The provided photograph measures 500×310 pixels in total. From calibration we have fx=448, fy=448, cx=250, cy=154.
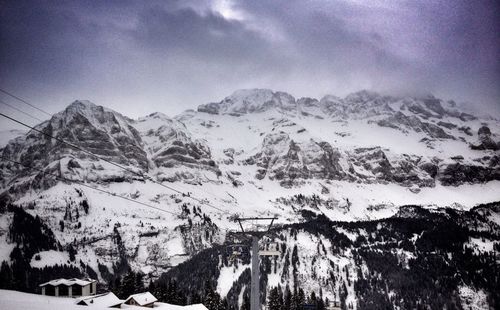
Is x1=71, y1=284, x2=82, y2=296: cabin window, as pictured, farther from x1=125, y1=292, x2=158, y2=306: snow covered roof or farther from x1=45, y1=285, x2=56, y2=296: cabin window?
x1=125, y1=292, x2=158, y2=306: snow covered roof

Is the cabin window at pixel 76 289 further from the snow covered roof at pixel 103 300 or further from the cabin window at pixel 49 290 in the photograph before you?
the snow covered roof at pixel 103 300

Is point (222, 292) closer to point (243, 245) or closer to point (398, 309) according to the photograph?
point (398, 309)

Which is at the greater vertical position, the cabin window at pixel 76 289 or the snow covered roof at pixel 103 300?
the cabin window at pixel 76 289

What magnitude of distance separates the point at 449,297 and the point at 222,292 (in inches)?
3835

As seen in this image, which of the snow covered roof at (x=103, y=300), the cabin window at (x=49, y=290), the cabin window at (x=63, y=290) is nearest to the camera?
the snow covered roof at (x=103, y=300)

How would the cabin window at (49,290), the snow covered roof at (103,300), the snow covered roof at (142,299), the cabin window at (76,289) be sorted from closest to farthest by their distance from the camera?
1. the snow covered roof at (103,300)
2. the snow covered roof at (142,299)
3. the cabin window at (49,290)
4. the cabin window at (76,289)

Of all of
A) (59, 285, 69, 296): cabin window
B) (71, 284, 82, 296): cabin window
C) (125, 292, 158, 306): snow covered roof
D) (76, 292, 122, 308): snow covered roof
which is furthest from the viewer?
(71, 284, 82, 296): cabin window

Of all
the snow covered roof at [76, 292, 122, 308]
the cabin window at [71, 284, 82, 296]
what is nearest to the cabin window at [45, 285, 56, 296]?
the cabin window at [71, 284, 82, 296]

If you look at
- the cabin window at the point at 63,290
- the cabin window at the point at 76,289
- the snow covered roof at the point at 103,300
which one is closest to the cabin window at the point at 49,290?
the cabin window at the point at 63,290

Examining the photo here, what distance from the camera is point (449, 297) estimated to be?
19050 centimetres

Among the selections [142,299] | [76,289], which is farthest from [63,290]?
[142,299]

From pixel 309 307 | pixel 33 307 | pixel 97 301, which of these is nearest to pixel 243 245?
pixel 33 307

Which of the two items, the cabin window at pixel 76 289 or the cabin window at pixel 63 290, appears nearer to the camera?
the cabin window at pixel 63 290

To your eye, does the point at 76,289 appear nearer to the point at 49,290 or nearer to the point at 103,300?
the point at 49,290
